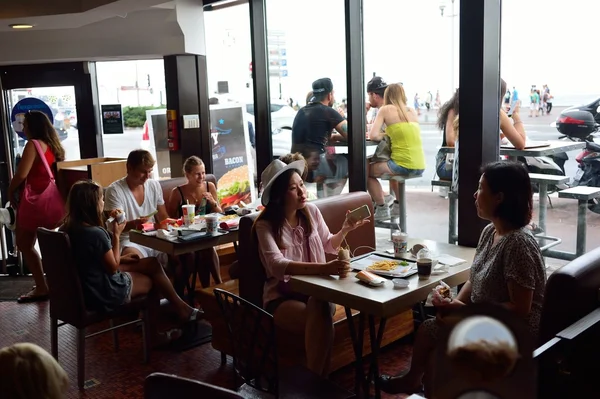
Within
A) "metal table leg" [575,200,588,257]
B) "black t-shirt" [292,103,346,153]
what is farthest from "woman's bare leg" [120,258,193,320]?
"metal table leg" [575,200,588,257]

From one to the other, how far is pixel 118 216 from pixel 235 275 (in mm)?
970

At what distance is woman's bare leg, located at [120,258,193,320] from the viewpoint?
4.03 m

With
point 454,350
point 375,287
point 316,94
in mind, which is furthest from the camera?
point 316,94

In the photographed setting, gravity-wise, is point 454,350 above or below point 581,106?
below

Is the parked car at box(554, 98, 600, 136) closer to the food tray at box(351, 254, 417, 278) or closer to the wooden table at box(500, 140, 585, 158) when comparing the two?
the wooden table at box(500, 140, 585, 158)

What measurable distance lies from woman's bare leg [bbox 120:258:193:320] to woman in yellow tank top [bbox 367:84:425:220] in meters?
1.64

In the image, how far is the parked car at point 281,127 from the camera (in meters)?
5.57

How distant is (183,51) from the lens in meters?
5.88

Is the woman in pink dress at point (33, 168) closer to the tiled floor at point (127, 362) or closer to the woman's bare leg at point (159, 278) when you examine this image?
the tiled floor at point (127, 362)

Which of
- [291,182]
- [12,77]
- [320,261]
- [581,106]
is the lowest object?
[320,261]

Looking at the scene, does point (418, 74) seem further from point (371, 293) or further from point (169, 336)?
point (169, 336)

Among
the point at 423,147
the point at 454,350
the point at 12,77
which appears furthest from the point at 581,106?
the point at 12,77

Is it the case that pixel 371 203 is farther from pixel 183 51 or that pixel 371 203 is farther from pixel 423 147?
pixel 183 51

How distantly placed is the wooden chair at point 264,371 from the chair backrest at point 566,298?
2.83ft
